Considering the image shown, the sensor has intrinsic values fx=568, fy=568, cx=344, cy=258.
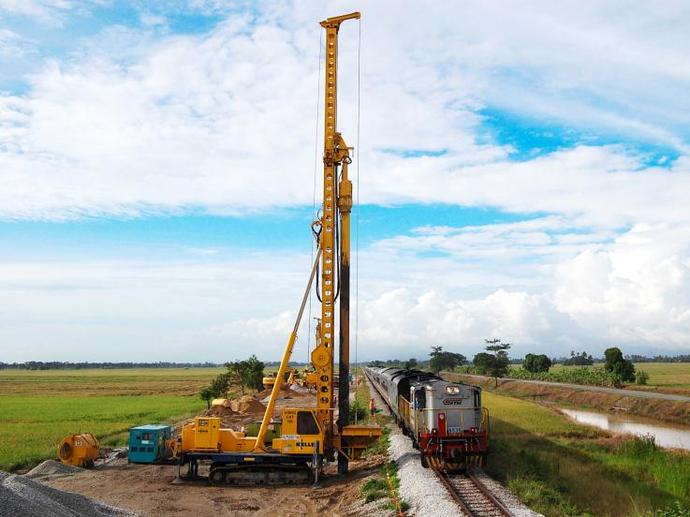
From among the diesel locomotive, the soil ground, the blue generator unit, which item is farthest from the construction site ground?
the diesel locomotive

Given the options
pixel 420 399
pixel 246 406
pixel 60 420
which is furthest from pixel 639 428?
pixel 60 420

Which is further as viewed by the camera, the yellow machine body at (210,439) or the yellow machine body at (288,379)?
the yellow machine body at (288,379)

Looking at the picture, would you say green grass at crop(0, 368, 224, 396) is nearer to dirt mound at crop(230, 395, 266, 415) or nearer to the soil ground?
dirt mound at crop(230, 395, 266, 415)

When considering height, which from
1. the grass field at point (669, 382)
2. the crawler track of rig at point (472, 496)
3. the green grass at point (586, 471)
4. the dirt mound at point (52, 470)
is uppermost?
the grass field at point (669, 382)

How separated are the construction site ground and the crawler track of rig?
2.72 metres

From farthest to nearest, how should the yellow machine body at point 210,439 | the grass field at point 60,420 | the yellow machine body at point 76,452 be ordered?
the grass field at point 60,420
the yellow machine body at point 76,452
the yellow machine body at point 210,439

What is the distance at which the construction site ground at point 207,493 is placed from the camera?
19094 mm

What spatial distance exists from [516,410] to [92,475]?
108 feet

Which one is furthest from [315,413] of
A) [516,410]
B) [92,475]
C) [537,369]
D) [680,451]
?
[537,369]

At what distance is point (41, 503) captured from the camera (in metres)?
15.3

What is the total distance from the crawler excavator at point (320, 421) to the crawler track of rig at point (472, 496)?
12.8 feet

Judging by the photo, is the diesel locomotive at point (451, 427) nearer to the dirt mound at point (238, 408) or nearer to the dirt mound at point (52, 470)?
the dirt mound at point (52, 470)

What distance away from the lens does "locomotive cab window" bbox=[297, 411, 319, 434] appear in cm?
2215

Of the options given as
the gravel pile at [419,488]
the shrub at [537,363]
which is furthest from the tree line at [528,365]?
the gravel pile at [419,488]
